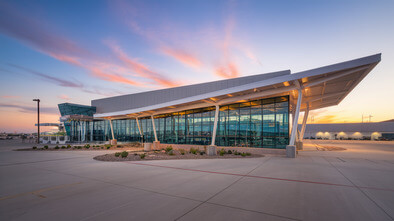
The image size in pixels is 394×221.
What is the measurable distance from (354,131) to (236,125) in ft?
204

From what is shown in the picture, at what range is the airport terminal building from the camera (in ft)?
54.9

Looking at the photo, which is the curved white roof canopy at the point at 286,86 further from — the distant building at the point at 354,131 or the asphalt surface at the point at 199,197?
the distant building at the point at 354,131

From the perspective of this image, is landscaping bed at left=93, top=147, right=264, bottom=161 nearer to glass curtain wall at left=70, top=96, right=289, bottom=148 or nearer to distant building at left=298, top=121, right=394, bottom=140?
glass curtain wall at left=70, top=96, right=289, bottom=148

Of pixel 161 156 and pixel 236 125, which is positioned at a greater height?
pixel 236 125

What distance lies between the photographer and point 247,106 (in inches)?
941

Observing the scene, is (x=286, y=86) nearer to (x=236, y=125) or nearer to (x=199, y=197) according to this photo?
(x=236, y=125)

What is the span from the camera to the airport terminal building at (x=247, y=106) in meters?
16.7

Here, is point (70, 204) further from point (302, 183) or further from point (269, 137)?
point (269, 137)

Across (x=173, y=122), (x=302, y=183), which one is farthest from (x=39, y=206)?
(x=173, y=122)

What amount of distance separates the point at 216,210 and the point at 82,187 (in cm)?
609

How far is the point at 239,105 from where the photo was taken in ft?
80.5

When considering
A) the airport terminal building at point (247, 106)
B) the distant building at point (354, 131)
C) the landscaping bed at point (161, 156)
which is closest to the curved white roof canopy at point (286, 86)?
the airport terminal building at point (247, 106)

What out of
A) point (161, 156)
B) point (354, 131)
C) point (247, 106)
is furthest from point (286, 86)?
point (354, 131)

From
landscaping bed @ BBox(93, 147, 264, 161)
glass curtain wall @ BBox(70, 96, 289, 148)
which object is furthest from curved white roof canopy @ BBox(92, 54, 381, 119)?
landscaping bed @ BBox(93, 147, 264, 161)
